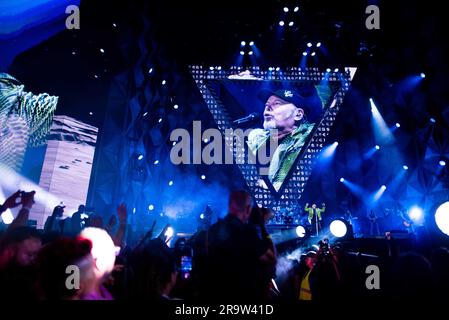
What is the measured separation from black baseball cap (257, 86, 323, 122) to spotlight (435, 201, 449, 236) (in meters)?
11.7

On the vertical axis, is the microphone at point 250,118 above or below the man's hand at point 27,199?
above

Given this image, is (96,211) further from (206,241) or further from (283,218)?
(283,218)

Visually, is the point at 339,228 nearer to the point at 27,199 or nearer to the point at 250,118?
the point at 27,199

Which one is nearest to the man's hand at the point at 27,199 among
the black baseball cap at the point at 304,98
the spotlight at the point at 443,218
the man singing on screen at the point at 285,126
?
the spotlight at the point at 443,218

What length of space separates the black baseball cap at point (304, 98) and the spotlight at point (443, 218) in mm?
11663

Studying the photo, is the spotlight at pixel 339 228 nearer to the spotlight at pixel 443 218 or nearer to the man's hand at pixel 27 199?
the spotlight at pixel 443 218

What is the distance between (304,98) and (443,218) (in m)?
11.9

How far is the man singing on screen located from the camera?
1331 cm

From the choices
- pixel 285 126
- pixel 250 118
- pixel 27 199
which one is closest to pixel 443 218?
pixel 27 199

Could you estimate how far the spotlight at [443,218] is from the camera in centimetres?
235

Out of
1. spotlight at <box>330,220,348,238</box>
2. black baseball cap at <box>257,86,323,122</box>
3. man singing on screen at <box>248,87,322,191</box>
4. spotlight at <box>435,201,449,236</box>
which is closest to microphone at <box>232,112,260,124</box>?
man singing on screen at <box>248,87,322,191</box>

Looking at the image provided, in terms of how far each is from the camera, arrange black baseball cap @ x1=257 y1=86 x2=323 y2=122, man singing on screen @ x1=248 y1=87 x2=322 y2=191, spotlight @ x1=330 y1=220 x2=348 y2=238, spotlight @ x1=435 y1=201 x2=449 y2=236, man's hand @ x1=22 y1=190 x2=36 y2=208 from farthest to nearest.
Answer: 1. black baseball cap @ x1=257 y1=86 x2=323 y2=122
2. man singing on screen @ x1=248 y1=87 x2=322 y2=191
3. spotlight @ x1=330 y1=220 x2=348 y2=238
4. man's hand @ x1=22 y1=190 x2=36 y2=208
5. spotlight @ x1=435 y1=201 x2=449 y2=236

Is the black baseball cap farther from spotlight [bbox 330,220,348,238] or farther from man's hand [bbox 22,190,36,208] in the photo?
man's hand [bbox 22,190,36,208]

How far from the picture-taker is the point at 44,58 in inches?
285
